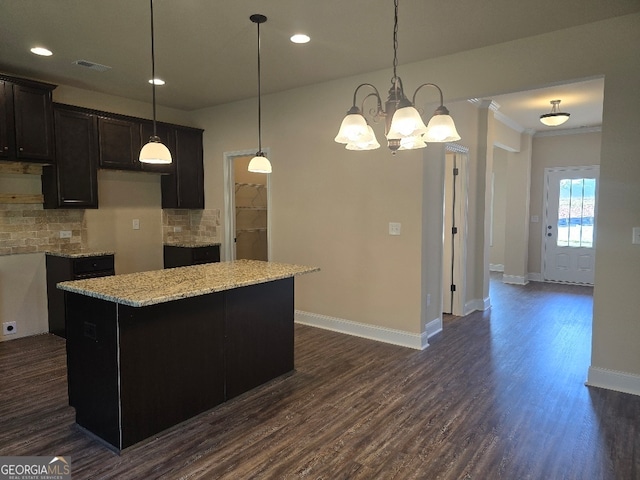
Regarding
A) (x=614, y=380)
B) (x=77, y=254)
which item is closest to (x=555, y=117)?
(x=614, y=380)

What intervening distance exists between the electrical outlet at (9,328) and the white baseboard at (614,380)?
559cm

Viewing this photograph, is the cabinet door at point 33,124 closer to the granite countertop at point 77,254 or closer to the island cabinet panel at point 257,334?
the granite countertop at point 77,254

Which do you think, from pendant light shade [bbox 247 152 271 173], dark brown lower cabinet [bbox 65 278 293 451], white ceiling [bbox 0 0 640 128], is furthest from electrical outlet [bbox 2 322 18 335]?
pendant light shade [bbox 247 152 271 173]

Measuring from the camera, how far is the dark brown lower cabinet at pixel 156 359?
2.39 m

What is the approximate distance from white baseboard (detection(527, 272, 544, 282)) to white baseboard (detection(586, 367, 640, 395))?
527 centimetres

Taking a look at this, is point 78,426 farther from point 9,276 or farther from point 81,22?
point 81,22

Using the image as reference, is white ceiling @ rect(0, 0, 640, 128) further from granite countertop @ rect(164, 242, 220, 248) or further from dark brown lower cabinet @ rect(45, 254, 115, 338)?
granite countertop @ rect(164, 242, 220, 248)

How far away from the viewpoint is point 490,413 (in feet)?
9.46

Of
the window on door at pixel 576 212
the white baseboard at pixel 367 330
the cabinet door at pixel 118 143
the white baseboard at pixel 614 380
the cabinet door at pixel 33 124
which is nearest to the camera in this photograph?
the white baseboard at pixel 614 380

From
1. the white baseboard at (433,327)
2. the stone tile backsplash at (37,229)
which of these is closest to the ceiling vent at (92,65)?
the stone tile backsplash at (37,229)

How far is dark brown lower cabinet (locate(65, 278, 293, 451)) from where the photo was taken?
2.39m

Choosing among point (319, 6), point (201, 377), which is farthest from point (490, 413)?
point (319, 6)

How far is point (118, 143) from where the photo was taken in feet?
16.5

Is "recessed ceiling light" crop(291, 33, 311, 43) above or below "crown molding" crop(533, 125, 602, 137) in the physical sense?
below
